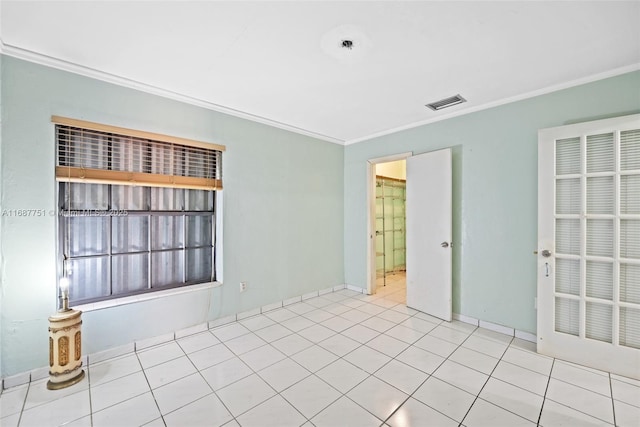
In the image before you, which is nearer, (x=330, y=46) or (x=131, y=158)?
(x=330, y=46)

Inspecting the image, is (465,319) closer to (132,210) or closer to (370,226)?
(370,226)

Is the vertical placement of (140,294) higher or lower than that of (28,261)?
lower

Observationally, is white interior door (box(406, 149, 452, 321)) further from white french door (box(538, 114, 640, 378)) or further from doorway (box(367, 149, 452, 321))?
white french door (box(538, 114, 640, 378))

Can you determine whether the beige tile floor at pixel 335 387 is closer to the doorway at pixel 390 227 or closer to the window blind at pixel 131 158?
the window blind at pixel 131 158

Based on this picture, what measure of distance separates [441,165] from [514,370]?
219 centimetres

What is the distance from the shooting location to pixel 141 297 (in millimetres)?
2586

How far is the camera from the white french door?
7.05 feet

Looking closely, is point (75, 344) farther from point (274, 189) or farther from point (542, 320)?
point (542, 320)

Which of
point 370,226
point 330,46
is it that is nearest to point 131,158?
point 330,46

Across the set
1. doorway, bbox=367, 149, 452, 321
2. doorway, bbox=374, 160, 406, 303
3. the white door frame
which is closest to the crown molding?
the white door frame

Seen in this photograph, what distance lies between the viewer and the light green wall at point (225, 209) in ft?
6.65

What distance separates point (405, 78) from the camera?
2416mm

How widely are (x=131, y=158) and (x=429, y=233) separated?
3445mm

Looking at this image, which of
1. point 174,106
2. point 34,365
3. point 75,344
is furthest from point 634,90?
point 34,365
